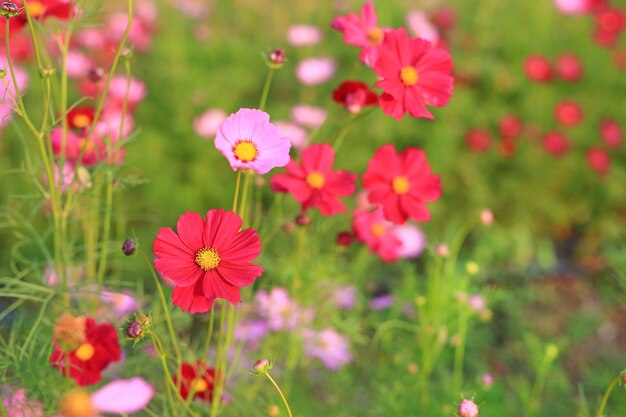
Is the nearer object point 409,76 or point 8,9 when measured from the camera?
point 8,9

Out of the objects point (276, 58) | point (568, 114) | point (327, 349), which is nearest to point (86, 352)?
point (276, 58)

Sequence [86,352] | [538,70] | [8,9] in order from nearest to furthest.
A: [8,9]
[86,352]
[538,70]

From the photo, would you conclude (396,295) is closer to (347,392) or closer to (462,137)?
(347,392)

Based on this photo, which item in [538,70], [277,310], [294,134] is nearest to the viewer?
[277,310]

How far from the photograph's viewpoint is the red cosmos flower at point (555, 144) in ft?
8.42

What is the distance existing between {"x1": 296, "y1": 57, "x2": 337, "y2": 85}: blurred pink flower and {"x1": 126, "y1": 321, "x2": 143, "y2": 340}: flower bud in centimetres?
168

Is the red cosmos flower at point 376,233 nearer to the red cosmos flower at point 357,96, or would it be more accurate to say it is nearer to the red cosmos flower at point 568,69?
the red cosmos flower at point 357,96

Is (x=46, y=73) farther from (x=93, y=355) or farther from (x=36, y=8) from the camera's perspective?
(x=93, y=355)

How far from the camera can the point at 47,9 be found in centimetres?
109

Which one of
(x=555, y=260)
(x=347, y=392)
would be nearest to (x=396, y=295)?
(x=347, y=392)

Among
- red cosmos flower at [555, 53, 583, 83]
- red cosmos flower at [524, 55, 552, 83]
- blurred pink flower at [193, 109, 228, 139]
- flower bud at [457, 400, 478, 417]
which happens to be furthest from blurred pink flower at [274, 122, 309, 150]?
flower bud at [457, 400, 478, 417]

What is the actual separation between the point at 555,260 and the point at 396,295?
2.98 feet

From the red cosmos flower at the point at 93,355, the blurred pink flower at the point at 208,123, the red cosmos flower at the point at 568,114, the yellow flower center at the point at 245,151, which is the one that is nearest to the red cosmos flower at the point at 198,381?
the red cosmos flower at the point at 93,355

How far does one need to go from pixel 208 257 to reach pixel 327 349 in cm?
87
